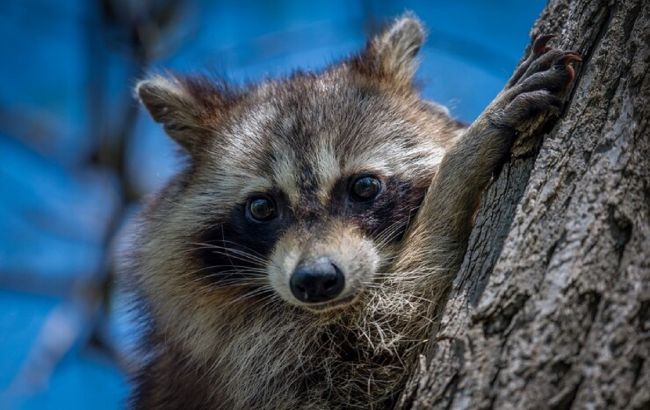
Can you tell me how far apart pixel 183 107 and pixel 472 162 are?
212 cm

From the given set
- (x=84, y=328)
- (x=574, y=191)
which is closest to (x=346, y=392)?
(x=574, y=191)

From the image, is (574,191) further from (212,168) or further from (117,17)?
(117,17)

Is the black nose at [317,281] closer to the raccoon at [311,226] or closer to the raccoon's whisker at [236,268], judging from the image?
the raccoon at [311,226]

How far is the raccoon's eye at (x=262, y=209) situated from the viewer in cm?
446

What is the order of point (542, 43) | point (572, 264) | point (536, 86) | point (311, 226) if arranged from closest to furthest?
1. point (572, 264)
2. point (536, 86)
3. point (542, 43)
4. point (311, 226)

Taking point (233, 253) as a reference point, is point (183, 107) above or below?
above

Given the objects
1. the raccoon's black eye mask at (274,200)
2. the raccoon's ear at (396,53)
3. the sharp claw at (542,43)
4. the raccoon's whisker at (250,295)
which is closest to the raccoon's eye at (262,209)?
the raccoon's black eye mask at (274,200)

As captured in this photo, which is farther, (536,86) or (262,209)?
(262,209)

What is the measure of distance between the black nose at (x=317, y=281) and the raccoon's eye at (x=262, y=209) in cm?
62

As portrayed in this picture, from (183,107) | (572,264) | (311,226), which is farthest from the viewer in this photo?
(183,107)

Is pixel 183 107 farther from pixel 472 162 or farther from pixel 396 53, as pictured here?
pixel 472 162

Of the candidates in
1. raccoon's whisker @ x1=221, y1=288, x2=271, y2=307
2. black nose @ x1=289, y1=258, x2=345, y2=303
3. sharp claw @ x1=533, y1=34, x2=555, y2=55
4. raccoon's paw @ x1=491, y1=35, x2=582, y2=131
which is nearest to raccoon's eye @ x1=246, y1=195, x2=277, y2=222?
raccoon's whisker @ x1=221, y1=288, x2=271, y2=307

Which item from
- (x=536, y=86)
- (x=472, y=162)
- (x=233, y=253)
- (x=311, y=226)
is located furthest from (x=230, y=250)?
(x=536, y=86)

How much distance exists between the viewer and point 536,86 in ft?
11.2
